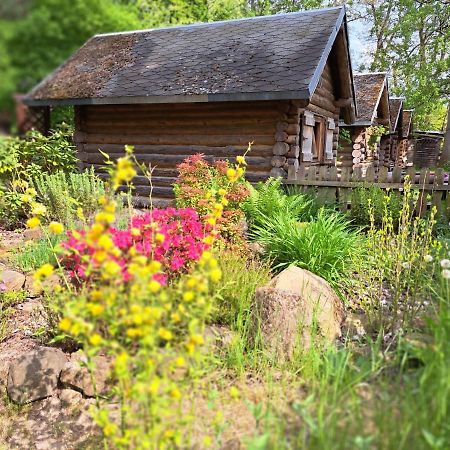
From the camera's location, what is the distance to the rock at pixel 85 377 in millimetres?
3230

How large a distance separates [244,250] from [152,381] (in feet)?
10.9

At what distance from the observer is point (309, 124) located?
9438 mm

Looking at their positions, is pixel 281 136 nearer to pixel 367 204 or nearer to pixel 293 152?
pixel 293 152

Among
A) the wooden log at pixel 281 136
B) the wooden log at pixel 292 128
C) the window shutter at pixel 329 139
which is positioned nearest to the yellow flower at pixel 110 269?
the wooden log at pixel 281 136

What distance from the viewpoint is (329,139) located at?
11.5 meters

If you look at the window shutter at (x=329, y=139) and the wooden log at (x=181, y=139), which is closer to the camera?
the wooden log at (x=181, y=139)

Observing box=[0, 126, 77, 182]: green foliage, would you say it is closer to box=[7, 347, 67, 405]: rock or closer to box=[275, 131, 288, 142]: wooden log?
box=[275, 131, 288, 142]: wooden log

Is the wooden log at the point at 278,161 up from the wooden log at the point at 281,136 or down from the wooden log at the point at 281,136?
down

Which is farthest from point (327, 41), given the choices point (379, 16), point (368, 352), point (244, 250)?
point (379, 16)

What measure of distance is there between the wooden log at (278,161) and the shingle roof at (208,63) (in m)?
1.36

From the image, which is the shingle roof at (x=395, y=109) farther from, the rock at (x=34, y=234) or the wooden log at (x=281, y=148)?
the rock at (x=34, y=234)

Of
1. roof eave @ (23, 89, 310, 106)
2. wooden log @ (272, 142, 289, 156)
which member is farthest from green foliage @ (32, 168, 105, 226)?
wooden log @ (272, 142, 289, 156)

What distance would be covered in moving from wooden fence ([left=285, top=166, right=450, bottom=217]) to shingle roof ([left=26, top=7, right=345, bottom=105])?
1581mm

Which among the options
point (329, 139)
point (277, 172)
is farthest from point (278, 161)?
point (329, 139)
